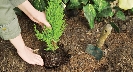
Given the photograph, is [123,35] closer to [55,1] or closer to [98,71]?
[98,71]

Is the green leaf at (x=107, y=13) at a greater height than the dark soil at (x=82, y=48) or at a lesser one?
greater

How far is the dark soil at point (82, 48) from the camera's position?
71.0 inches

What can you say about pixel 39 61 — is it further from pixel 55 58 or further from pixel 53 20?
pixel 53 20

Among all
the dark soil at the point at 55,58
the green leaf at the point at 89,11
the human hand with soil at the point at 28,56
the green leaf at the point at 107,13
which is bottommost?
the dark soil at the point at 55,58

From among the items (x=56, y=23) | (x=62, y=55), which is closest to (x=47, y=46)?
(x=62, y=55)

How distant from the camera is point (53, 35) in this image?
1.70m

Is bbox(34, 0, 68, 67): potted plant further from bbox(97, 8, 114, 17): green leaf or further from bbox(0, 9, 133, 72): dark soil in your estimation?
bbox(97, 8, 114, 17): green leaf

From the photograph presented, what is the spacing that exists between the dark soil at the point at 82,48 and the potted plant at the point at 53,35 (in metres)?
0.05

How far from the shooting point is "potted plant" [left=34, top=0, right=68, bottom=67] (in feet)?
5.26

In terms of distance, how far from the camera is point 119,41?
75.4 inches

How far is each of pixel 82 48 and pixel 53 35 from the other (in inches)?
11.4

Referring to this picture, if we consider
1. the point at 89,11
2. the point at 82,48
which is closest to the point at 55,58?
the point at 82,48

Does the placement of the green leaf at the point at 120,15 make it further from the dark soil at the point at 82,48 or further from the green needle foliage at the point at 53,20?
the green needle foliage at the point at 53,20

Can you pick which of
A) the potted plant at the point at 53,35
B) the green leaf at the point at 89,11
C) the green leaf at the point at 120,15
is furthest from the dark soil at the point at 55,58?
the green leaf at the point at 120,15
